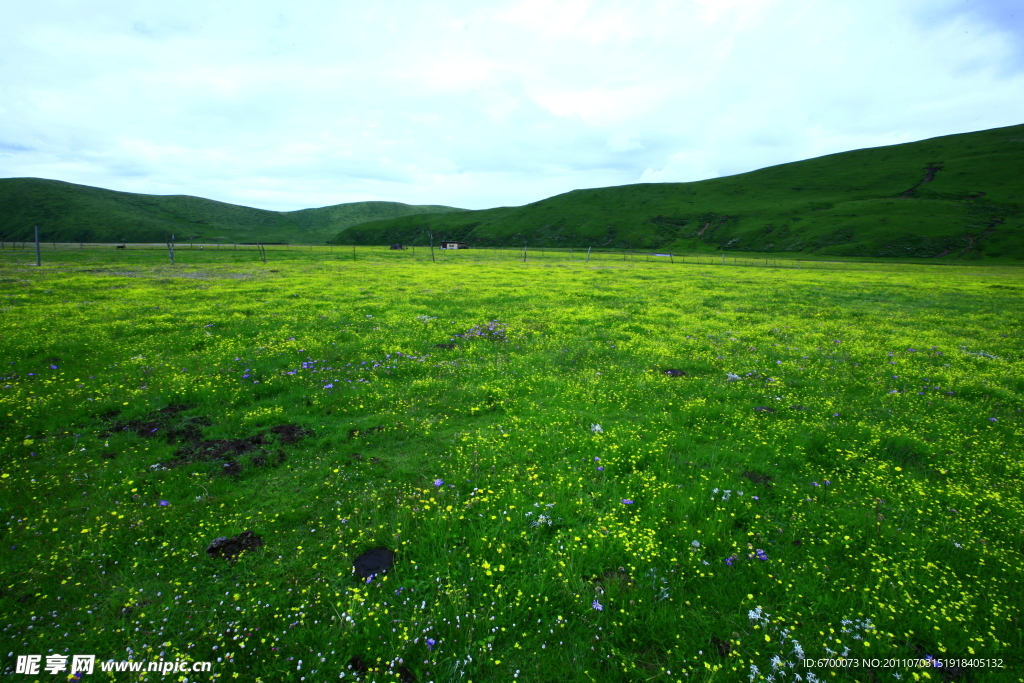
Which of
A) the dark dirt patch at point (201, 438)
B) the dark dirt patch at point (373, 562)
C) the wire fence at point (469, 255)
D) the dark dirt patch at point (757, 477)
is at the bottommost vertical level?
the dark dirt patch at point (373, 562)

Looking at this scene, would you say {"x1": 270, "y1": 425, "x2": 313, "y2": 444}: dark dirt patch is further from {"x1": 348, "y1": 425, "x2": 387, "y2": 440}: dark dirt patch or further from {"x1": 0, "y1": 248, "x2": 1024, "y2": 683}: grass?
{"x1": 348, "y1": 425, "x2": 387, "y2": 440}: dark dirt patch

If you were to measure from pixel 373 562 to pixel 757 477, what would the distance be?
7.03m

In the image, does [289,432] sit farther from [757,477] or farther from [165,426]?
[757,477]

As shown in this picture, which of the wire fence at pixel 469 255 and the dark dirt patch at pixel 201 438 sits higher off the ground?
the wire fence at pixel 469 255

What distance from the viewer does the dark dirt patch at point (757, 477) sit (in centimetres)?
786

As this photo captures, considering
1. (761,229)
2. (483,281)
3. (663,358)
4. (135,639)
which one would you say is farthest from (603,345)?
(761,229)

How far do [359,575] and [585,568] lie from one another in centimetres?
313

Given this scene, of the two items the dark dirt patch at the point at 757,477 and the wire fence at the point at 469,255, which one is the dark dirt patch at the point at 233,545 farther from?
the wire fence at the point at 469,255

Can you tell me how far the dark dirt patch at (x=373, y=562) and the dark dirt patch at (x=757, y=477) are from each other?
261 inches

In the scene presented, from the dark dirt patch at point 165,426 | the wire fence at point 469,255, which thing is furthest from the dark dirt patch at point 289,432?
the wire fence at point 469,255

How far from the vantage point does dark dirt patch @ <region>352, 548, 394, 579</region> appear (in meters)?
5.70

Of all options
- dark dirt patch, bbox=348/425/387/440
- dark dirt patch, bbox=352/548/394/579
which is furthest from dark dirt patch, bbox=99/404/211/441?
dark dirt patch, bbox=352/548/394/579

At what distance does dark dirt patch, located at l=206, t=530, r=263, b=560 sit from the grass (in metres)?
0.15

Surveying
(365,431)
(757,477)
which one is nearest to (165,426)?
(365,431)
